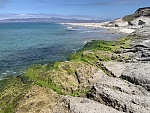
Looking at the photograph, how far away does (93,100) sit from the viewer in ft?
68.9

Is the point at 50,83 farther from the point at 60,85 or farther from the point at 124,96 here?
the point at 124,96

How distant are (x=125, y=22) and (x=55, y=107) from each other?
471ft

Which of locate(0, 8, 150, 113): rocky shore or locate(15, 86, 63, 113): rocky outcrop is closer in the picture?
locate(0, 8, 150, 113): rocky shore

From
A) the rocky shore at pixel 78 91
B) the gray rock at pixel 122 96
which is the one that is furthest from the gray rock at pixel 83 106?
the gray rock at pixel 122 96

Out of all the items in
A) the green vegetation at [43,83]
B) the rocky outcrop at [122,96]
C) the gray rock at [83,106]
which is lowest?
the green vegetation at [43,83]

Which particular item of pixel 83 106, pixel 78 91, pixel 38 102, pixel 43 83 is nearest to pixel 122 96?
pixel 83 106

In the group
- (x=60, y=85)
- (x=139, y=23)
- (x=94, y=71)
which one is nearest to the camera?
(x=60, y=85)

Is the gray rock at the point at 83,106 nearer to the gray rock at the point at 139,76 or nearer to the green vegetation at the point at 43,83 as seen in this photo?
the green vegetation at the point at 43,83

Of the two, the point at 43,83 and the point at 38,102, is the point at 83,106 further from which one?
the point at 43,83

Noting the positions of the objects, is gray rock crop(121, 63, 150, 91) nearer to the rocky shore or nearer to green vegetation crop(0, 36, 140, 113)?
the rocky shore

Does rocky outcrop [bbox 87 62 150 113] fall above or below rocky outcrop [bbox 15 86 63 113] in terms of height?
above

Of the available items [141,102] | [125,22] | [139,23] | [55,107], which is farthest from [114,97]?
[125,22]

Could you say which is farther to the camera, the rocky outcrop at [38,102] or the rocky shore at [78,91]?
the rocky outcrop at [38,102]

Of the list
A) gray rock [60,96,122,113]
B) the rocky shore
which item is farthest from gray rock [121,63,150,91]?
gray rock [60,96,122,113]
